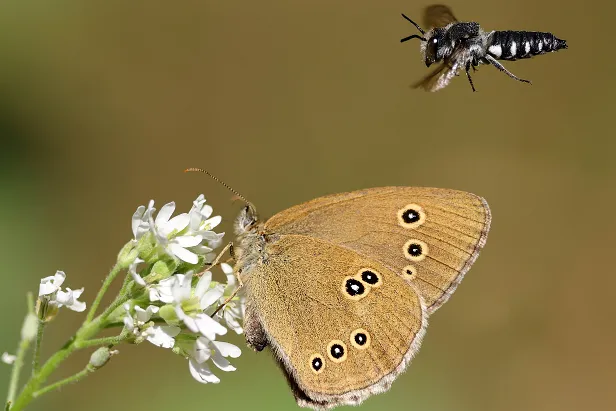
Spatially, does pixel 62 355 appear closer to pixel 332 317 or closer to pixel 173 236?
pixel 173 236

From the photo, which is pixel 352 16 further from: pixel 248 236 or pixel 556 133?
pixel 248 236

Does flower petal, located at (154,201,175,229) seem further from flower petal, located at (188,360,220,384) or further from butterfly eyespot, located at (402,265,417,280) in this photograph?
butterfly eyespot, located at (402,265,417,280)

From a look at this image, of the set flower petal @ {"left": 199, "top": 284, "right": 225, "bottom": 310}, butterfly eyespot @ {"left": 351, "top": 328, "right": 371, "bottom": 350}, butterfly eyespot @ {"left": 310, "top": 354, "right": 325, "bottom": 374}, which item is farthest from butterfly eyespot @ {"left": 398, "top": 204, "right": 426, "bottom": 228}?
flower petal @ {"left": 199, "top": 284, "right": 225, "bottom": 310}

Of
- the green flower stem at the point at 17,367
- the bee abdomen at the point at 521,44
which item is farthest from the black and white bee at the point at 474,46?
the green flower stem at the point at 17,367

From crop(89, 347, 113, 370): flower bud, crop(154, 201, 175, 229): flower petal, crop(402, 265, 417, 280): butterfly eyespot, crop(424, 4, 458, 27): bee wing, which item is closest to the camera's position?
crop(89, 347, 113, 370): flower bud

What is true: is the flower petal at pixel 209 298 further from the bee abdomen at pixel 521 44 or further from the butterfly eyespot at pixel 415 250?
the bee abdomen at pixel 521 44
